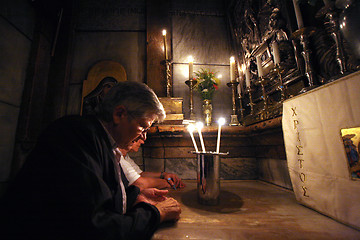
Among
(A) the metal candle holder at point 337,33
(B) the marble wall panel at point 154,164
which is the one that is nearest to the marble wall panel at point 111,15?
(B) the marble wall panel at point 154,164

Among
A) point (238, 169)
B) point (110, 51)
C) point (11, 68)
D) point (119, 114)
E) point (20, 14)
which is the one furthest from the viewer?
point (110, 51)

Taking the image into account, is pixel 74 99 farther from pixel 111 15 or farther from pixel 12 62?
pixel 111 15

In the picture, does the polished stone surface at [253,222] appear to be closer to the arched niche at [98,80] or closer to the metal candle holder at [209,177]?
the metal candle holder at [209,177]

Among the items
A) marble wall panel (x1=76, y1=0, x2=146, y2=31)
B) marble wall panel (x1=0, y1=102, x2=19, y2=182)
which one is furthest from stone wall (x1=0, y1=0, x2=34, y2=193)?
marble wall panel (x1=76, y1=0, x2=146, y2=31)

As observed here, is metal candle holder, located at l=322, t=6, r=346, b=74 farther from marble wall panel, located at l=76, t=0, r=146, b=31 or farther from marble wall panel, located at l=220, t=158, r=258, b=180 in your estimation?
marble wall panel, located at l=76, t=0, r=146, b=31

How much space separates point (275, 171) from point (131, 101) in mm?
1893

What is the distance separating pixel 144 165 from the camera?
2.42 meters

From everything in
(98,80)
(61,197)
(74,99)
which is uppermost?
(98,80)

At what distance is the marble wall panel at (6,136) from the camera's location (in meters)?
2.62

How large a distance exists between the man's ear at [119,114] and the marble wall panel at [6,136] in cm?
295

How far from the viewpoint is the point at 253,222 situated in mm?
986

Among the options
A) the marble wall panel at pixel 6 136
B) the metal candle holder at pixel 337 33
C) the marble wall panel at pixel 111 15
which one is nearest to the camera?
the metal candle holder at pixel 337 33

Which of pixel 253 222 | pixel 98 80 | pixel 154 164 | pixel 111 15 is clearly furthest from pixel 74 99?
pixel 253 222

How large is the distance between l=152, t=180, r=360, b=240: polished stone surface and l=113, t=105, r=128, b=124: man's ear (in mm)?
745
